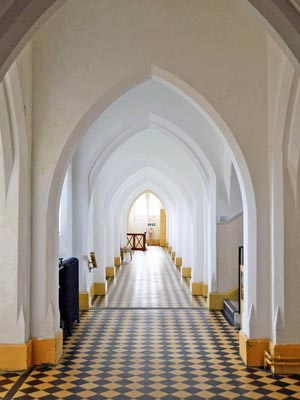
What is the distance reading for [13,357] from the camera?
24.2 ft

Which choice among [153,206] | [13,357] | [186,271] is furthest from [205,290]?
[153,206]

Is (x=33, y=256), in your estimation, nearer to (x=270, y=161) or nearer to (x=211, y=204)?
(x=270, y=161)

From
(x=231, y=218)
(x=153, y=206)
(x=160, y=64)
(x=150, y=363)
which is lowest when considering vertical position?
(x=150, y=363)

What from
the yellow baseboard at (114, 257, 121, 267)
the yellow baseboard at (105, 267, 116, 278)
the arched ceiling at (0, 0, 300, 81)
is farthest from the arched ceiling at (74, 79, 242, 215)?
the yellow baseboard at (114, 257, 121, 267)

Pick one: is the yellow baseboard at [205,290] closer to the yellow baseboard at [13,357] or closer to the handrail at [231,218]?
the handrail at [231,218]

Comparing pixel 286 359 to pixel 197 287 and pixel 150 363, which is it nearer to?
pixel 150 363

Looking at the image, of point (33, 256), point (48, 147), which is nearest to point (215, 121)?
point (48, 147)

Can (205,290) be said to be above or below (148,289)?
above

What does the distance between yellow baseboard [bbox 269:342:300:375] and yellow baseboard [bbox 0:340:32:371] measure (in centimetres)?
306

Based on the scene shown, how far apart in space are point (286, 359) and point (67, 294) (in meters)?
3.74

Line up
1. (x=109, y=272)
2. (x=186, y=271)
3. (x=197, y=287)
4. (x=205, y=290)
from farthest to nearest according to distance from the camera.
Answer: (x=109, y=272) < (x=186, y=271) < (x=197, y=287) < (x=205, y=290)

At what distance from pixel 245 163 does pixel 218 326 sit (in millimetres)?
3855

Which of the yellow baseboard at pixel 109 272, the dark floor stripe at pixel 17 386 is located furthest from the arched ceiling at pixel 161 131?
the yellow baseboard at pixel 109 272

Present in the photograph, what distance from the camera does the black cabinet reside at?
945cm
